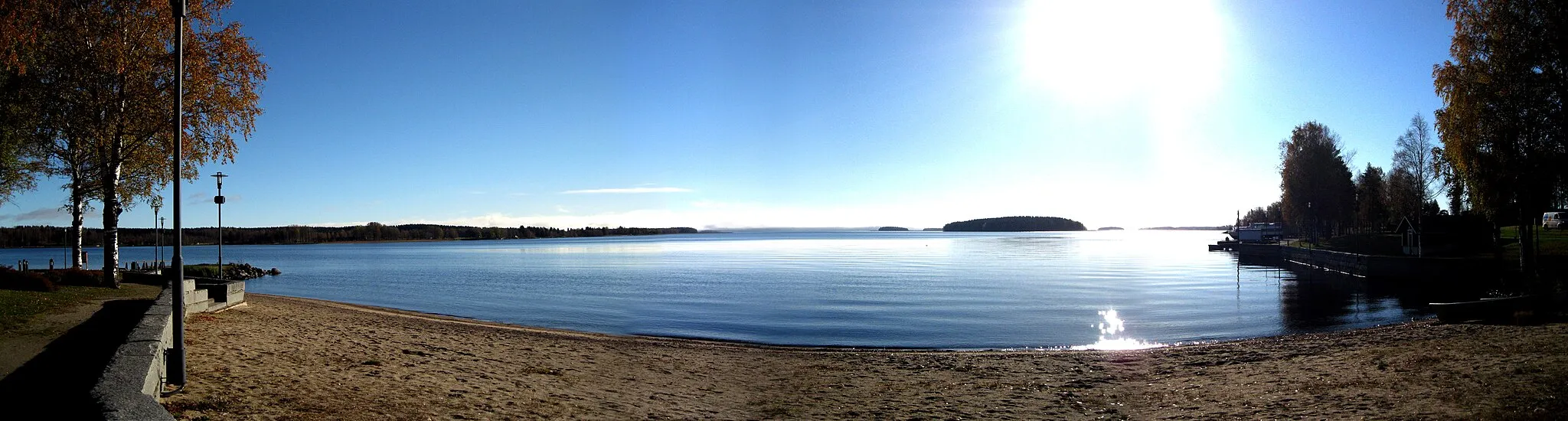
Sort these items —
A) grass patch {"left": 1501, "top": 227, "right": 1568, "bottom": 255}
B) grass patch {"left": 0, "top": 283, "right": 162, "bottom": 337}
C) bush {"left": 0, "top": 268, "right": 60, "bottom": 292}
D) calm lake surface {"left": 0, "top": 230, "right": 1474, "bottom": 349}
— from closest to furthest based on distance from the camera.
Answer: grass patch {"left": 0, "top": 283, "right": 162, "bottom": 337}, bush {"left": 0, "top": 268, "right": 60, "bottom": 292}, calm lake surface {"left": 0, "top": 230, "right": 1474, "bottom": 349}, grass patch {"left": 1501, "top": 227, "right": 1568, "bottom": 255}

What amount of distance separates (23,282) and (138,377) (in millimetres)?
15619

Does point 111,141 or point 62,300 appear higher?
point 111,141

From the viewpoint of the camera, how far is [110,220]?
20812mm

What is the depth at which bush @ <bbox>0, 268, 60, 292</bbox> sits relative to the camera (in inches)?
700

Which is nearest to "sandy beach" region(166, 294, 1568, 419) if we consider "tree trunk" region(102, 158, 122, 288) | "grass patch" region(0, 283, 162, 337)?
"grass patch" region(0, 283, 162, 337)

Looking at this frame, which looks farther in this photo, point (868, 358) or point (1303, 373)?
point (868, 358)

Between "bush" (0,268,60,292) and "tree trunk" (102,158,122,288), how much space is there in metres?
2.35

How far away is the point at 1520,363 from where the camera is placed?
1038 centimetres

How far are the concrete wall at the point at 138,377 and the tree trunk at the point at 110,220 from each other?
13.0 meters

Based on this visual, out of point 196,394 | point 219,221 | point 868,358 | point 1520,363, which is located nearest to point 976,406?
point 868,358

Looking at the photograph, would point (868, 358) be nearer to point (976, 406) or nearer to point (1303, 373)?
point (976, 406)

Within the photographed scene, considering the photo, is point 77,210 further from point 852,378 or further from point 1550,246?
point 1550,246

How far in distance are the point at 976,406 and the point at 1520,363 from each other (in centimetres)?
724

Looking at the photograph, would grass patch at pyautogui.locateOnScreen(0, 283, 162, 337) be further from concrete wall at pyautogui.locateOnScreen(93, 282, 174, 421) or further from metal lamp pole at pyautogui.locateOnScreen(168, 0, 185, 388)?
metal lamp pole at pyautogui.locateOnScreen(168, 0, 185, 388)
